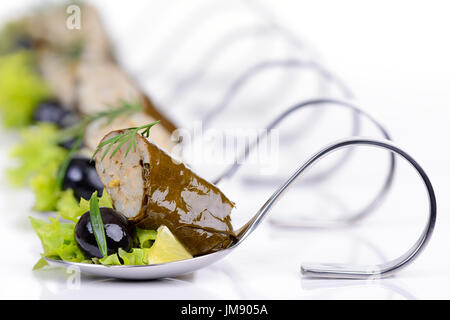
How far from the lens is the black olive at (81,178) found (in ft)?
9.52

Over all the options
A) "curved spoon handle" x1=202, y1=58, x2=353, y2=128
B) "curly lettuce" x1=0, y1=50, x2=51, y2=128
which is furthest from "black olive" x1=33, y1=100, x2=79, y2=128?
"curved spoon handle" x1=202, y1=58, x2=353, y2=128

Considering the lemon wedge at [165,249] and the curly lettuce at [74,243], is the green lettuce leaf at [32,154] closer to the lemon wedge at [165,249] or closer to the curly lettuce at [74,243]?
the curly lettuce at [74,243]

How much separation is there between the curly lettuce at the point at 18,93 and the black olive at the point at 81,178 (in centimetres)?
234

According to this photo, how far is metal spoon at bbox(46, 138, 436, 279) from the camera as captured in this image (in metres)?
2.07

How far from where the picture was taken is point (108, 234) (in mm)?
2035

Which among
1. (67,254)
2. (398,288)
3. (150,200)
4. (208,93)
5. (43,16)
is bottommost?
(398,288)

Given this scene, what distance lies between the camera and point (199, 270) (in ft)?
7.75

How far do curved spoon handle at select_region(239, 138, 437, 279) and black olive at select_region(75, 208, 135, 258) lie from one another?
16.5 inches

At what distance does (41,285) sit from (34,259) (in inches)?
13.5

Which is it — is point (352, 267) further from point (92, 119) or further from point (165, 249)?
point (92, 119)

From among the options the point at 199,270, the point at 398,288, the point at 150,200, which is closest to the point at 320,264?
the point at 398,288

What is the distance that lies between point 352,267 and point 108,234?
94 centimetres
